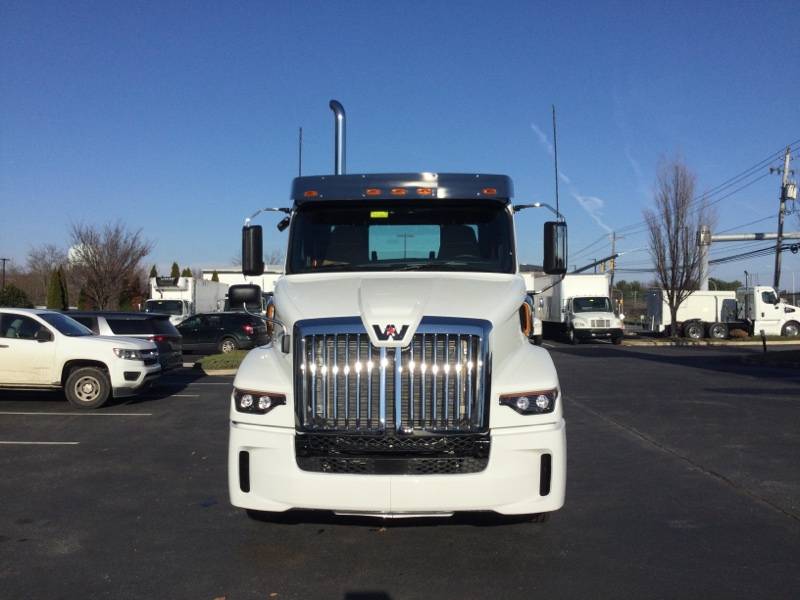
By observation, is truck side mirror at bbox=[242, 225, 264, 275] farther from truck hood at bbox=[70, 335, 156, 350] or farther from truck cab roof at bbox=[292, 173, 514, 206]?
truck hood at bbox=[70, 335, 156, 350]

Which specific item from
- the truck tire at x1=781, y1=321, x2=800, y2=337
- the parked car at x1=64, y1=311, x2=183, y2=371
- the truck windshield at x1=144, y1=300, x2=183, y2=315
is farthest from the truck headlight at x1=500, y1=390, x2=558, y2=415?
the truck tire at x1=781, y1=321, x2=800, y2=337

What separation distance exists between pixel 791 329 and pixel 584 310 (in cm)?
1165

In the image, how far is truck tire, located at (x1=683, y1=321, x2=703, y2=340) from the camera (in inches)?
1500

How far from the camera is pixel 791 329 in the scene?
122ft

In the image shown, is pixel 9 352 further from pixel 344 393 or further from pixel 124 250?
pixel 124 250

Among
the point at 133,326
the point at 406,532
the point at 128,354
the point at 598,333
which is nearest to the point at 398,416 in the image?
the point at 406,532

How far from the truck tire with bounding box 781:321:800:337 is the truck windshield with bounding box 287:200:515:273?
3587cm

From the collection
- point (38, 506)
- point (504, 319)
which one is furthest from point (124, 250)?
point (504, 319)

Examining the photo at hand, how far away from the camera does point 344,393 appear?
4711 mm

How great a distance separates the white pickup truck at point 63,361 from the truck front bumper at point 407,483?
8316mm

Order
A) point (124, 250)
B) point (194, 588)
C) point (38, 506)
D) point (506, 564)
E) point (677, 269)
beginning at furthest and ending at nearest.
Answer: point (124, 250) → point (677, 269) → point (38, 506) → point (506, 564) → point (194, 588)

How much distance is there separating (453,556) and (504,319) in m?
1.67

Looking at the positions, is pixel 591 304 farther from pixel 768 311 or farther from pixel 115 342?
pixel 115 342

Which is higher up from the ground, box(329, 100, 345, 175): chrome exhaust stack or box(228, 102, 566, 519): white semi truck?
box(329, 100, 345, 175): chrome exhaust stack
